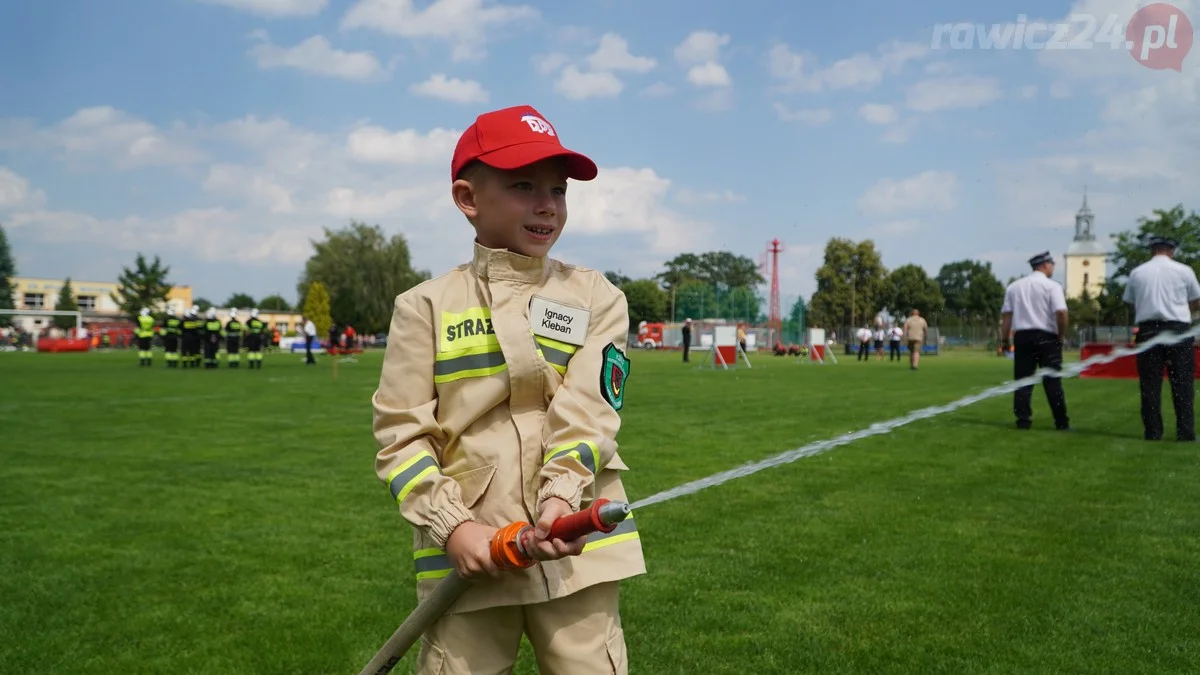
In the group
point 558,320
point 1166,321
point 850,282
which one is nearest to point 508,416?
point 558,320

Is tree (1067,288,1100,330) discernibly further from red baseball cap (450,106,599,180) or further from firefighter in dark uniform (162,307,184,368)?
red baseball cap (450,106,599,180)

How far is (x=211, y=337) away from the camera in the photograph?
102 feet

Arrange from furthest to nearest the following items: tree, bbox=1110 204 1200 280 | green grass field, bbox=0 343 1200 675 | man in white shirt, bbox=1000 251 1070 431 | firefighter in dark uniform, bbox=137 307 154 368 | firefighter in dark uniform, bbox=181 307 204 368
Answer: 1. tree, bbox=1110 204 1200 280
2. firefighter in dark uniform, bbox=137 307 154 368
3. firefighter in dark uniform, bbox=181 307 204 368
4. man in white shirt, bbox=1000 251 1070 431
5. green grass field, bbox=0 343 1200 675

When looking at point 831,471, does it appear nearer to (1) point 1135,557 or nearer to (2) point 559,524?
(1) point 1135,557

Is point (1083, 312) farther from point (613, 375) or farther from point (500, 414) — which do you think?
point (500, 414)

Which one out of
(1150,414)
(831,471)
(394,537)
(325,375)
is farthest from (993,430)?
(325,375)

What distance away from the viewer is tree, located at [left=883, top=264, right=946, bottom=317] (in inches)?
3593

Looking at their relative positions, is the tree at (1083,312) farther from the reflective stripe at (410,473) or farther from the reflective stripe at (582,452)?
the reflective stripe at (410,473)

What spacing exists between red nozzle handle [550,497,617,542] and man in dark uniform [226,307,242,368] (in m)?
31.4

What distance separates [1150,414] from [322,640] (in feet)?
30.7

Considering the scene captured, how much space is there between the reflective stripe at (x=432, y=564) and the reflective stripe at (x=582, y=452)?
37 centimetres

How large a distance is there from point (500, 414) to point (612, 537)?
0.42m

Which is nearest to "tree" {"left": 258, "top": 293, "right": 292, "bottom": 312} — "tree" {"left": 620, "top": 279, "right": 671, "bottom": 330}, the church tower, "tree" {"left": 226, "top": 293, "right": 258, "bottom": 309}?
"tree" {"left": 226, "top": 293, "right": 258, "bottom": 309}

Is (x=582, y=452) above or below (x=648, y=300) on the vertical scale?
below
